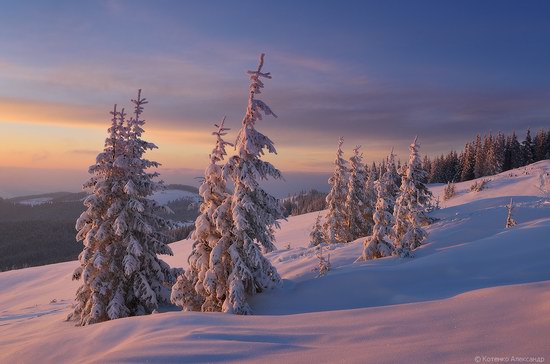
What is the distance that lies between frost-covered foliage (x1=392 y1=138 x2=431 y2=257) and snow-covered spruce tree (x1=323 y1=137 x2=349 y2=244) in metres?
10.1

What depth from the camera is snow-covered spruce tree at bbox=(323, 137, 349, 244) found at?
124 feet

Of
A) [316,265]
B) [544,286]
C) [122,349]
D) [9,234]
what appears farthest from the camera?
[9,234]

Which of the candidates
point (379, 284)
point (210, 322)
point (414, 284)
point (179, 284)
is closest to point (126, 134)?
point (179, 284)

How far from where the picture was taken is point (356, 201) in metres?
38.0

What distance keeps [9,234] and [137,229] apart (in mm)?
151738

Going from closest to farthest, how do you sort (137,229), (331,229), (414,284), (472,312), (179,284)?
(472,312)
(414,284)
(179,284)
(137,229)
(331,229)

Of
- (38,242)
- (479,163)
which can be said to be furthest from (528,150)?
(38,242)

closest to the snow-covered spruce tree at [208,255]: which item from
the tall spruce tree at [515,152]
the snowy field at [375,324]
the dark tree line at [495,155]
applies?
the snowy field at [375,324]

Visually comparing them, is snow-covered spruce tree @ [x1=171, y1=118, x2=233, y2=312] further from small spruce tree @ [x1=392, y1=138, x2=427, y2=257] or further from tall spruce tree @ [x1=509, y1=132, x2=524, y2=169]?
tall spruce tree @ [x1=509, y1=132, x2=524, y2=169]

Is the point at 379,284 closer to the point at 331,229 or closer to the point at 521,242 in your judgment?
the point at 521,242

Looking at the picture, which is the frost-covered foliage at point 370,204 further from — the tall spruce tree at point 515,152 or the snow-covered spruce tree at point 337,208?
the tall spruce tree at point 515,152

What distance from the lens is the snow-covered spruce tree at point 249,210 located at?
1336 centimetres

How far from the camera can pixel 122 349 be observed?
704 cm

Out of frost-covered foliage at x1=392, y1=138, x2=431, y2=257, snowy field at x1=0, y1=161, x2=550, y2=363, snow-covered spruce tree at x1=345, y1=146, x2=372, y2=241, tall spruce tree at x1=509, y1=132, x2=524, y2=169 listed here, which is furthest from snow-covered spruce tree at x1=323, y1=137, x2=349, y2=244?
tall spruce tree at x1=509, y1=132, x2=524, y2=169
